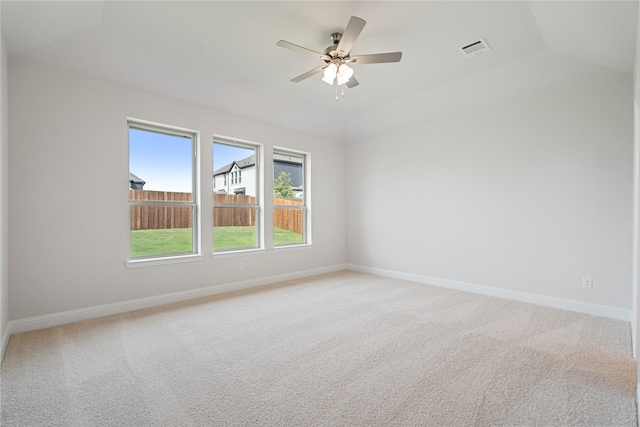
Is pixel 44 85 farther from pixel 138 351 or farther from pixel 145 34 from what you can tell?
pixel 138 351

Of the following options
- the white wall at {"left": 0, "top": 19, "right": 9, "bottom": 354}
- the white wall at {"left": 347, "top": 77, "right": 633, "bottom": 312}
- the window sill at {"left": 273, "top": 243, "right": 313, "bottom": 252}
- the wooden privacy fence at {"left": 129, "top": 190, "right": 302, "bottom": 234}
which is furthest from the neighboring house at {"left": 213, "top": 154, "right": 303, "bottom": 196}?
the white wall at {"left": 0, "top": 19, "right": 9, "bottom": 354}

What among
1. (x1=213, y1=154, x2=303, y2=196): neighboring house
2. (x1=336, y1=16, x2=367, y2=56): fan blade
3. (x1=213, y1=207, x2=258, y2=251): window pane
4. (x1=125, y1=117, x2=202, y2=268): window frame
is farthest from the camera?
(x1=213, y1=154, x2=303, y2=196): neighboring house

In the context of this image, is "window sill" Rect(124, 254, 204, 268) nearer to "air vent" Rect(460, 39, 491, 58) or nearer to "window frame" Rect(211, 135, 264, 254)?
"window frame" Rect(211, 135, 264, 254)

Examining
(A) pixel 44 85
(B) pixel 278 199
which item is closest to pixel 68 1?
(A) pixel 44 85

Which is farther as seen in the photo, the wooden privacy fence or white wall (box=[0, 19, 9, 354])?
the wooden privacy fence

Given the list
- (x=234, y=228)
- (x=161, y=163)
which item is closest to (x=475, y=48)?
(x=234, y=228)

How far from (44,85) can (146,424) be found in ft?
11.0

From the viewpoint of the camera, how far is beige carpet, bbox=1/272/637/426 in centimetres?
173

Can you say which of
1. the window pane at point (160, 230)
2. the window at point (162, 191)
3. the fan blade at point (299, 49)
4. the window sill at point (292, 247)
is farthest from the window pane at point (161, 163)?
the fan blade at point (299, 49)

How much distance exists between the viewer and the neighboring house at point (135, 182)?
3744 mm

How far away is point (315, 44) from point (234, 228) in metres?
2.85

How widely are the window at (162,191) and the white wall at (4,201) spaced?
1.08 metres

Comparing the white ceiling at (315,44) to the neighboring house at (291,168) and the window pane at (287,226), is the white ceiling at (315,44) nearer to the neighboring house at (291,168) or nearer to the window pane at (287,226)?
the neighboring house at (291,168)

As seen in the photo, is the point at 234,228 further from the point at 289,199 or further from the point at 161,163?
the point at 161,163
